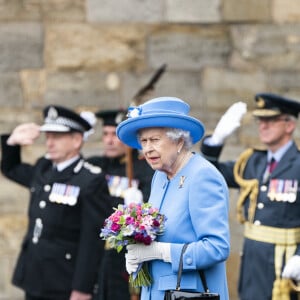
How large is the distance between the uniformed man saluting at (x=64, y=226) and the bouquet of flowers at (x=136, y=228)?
213 centimetres

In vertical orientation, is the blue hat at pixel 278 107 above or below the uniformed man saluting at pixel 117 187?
above

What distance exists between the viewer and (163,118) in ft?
15.8

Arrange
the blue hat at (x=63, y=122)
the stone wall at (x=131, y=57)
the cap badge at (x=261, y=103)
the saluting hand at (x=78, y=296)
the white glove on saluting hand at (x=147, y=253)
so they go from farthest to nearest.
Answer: the stone wall at (x=131, y=57)
the blue hat at (x=63, y=122)
the cap badge at (x=261, y=103)
the saluting hand at (x=78, y=296)
the white glove on saluting hand at (x=147, y=253)

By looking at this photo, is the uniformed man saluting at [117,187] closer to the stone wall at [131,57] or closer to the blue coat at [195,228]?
the stone wall at [131,57]

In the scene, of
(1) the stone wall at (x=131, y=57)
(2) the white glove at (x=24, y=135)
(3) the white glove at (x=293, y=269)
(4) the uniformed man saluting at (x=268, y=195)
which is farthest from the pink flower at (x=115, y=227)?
(1) the stone wall at (x=131, y=57)

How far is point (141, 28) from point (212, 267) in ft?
13.4

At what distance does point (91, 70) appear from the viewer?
8523 mm

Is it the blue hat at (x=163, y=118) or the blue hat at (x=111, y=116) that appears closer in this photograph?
the blue hat at (x=163, y=118)

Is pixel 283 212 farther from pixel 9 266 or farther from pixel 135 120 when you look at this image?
pixel 9 266

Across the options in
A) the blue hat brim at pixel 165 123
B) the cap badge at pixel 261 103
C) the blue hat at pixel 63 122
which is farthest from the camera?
the blue hat at pixel 63 122

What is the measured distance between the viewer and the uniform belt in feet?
21.8

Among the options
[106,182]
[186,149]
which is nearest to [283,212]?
[106,182]

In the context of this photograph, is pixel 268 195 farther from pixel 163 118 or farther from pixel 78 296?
pixel 163 118

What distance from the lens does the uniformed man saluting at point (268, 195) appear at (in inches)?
263
